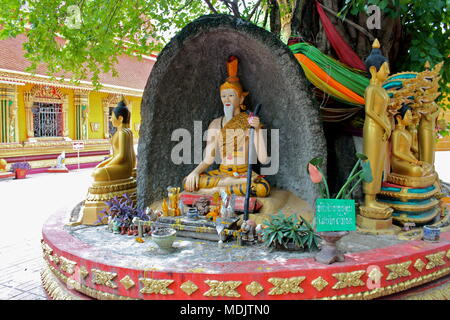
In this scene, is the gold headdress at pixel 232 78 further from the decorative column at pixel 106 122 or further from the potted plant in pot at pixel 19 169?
the decorative column at pixel 106 122

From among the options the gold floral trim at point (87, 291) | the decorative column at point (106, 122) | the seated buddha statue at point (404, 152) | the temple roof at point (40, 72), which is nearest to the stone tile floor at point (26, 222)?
the gold floral trim at point (87, 291)

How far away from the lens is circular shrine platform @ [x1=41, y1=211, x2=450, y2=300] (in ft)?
10.9

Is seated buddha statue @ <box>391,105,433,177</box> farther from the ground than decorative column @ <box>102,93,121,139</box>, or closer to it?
closer to it

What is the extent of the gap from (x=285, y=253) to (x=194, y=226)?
1178 mm

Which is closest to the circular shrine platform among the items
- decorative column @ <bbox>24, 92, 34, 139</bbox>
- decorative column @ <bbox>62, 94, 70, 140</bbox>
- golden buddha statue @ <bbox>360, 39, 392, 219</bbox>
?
golden buddha statue @ <bbox>360, 39, 392, 219</bbox>

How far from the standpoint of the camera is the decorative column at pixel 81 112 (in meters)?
18.4

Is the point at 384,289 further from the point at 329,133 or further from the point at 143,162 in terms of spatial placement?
the point at 143,162

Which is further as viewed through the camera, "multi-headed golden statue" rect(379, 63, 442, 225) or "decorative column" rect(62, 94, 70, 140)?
"decorative column" rect(62, 94, 70, 140)

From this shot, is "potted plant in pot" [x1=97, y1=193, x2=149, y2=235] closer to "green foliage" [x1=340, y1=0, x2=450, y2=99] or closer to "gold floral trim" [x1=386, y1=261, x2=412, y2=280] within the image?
A: "gold floral trim" [x1=386, y1=261, x2=412, y2=280]

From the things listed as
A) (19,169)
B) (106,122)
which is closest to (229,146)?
(19,169)

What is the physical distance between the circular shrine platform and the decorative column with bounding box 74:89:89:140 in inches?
610

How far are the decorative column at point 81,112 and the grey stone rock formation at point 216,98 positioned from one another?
14.1 meters

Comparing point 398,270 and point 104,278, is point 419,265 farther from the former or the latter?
point 104,278
